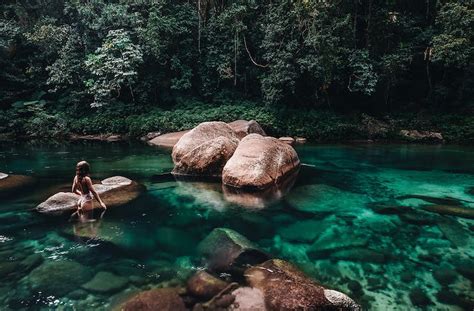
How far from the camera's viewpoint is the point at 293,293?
391 cm

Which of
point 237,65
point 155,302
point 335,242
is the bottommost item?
point 335,242

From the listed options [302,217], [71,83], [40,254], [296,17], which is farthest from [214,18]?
[40,254]

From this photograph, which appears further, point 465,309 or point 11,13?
point 11,13

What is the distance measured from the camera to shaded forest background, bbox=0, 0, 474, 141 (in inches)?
685

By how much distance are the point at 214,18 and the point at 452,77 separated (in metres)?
14.7

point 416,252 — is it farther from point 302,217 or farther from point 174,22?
point 174,22

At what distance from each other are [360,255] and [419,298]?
1267 mm

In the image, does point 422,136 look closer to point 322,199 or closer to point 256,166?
point 322,199

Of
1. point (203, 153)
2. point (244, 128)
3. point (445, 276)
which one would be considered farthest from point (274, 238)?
point (244, 128)

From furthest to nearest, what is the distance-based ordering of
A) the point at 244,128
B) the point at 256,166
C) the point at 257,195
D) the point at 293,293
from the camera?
the point at 244,128 → the point at 256,166 → the point at 257,195 → the point at 293,293

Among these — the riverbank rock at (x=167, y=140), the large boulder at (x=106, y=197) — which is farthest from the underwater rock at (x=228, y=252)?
the riverbank rock at (x=167, y=140)

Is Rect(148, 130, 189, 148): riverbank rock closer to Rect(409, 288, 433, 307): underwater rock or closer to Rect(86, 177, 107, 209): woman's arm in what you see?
Rect(86, 177, 107, 209): woman's arm

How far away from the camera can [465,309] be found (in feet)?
13.2

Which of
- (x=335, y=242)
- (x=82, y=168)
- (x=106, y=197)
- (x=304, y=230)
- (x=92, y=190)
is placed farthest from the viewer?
(x=106, y=197)
